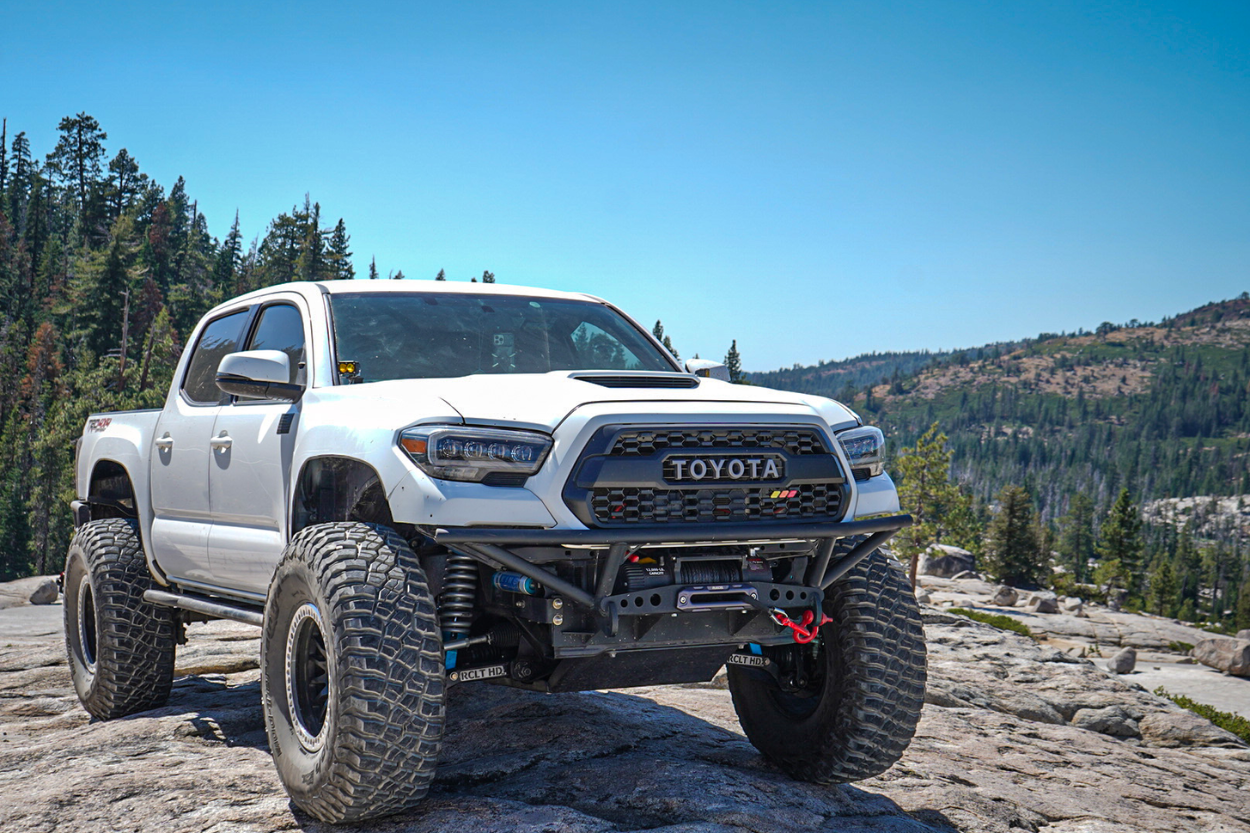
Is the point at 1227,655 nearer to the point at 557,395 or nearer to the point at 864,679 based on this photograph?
the point at 864,679

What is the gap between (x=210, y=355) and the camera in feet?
21.1

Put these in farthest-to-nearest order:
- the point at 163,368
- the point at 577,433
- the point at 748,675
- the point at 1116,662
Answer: the point at 163,368
the point at 1116,662
the point at 748,675
the point at 577,433

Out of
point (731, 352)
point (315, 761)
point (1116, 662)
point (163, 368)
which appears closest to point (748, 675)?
point (315, 761)

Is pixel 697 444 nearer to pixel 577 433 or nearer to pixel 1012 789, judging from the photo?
Answer: pixel 577 433

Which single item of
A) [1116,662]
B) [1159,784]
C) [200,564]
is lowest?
[1116,662]

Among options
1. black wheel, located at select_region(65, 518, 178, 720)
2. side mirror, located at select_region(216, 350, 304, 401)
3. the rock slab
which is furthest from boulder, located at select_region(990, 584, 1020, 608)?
side mirror, located at select_region(216, 350, 304, 401)

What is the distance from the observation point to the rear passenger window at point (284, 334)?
5.16 meters

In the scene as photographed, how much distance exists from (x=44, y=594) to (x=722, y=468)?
30.2 meters

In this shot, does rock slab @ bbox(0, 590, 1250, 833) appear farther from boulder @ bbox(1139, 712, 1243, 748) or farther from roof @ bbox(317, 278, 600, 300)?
roof @ bbox(317, 278, 600, 300)

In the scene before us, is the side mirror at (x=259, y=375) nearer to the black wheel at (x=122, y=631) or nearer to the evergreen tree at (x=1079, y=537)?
the black wheel at (x=122, y=631)

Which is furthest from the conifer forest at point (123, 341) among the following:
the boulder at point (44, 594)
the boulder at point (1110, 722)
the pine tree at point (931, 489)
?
the boulder at point (1110, 722)

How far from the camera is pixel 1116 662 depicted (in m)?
39.3

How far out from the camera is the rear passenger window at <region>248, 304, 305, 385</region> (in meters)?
5.16

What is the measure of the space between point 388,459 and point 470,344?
1.40 metres
